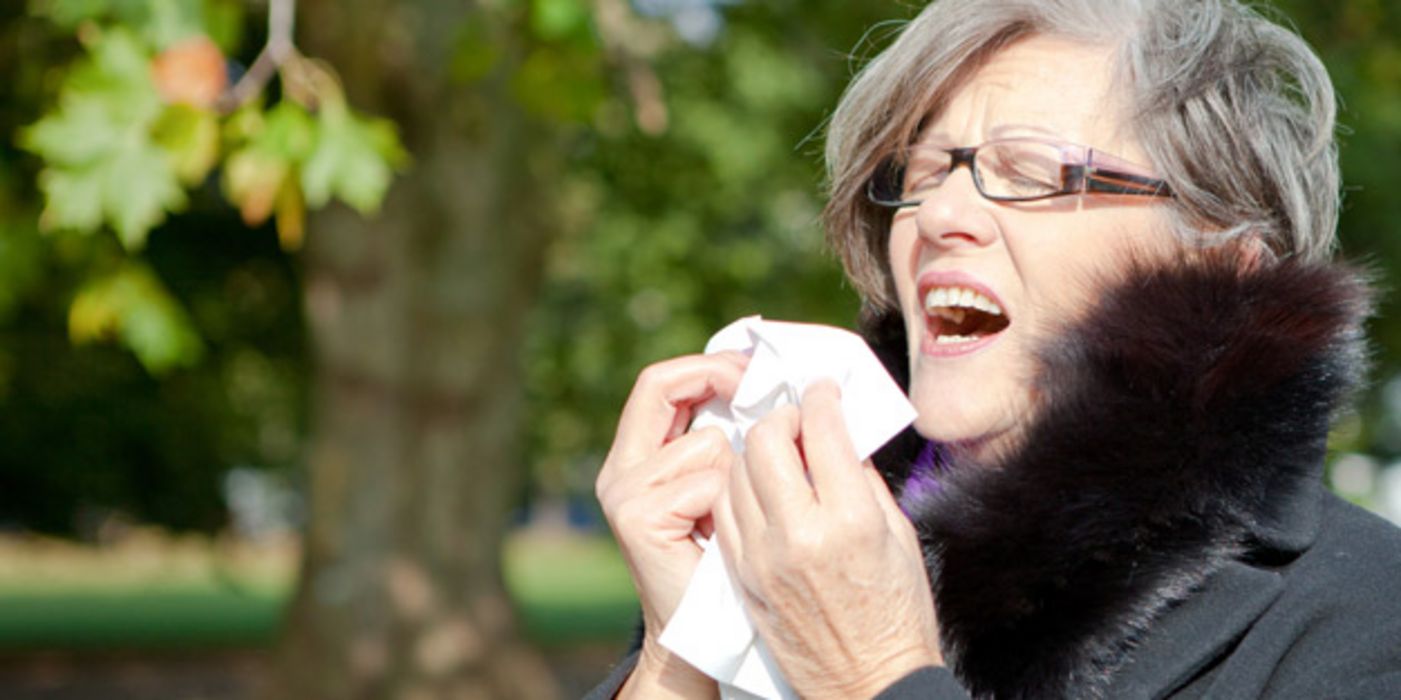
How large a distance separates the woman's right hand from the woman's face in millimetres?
287

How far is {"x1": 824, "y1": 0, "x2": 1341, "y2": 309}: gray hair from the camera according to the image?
2240 mm

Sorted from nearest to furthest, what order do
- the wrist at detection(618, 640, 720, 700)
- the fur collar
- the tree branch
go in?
the fur collar → the wrist at detection(618, 640, 720, 700) → the tree branch

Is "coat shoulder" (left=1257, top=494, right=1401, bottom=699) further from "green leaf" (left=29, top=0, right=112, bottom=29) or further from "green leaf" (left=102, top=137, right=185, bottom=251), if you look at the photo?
"green leaf" (left=29, top=0, right=112, bottom=29)

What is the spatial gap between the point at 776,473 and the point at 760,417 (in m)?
0.27

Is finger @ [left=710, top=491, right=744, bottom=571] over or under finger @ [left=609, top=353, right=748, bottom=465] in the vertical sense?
under

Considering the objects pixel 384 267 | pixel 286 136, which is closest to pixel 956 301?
pixel 286 136

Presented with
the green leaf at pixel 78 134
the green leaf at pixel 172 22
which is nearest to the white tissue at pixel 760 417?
the green leaf at pixel 78 134

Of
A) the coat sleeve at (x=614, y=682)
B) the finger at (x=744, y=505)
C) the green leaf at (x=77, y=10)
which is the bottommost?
the coat sleeve at (x=614, y=682)

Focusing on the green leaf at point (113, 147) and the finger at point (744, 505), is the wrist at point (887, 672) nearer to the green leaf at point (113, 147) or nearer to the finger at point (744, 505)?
the finger at point (744, 505)

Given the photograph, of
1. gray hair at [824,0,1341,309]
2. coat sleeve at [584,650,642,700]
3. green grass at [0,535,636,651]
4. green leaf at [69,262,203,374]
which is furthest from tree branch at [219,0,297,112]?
green grass at [0,535,636,651]

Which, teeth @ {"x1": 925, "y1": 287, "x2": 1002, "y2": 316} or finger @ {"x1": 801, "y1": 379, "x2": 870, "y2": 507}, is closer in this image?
finger @ {"x1": 801, "y1": 379, "x2": 870, "y2": 507}

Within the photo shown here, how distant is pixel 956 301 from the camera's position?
229cm

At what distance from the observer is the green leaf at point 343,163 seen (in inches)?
178

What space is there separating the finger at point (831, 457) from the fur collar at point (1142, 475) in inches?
10.8
